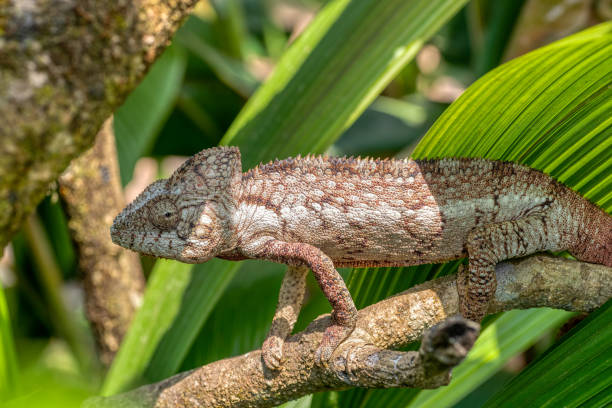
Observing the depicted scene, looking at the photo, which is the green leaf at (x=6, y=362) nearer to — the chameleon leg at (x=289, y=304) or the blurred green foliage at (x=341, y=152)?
the blurred green foliage at (x=341, y=152)

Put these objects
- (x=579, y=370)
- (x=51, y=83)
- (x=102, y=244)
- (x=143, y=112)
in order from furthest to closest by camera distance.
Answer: (x=143, y=112) < (x=102, y=244) < (x=579, y=370) < (x=51, y=83)

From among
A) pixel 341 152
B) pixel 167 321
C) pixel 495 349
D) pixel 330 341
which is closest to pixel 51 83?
pixel 330 341

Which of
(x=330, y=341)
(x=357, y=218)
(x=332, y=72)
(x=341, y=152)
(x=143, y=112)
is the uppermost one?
(x=341, y=152)

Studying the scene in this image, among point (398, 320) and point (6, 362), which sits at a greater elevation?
point (398, 320)

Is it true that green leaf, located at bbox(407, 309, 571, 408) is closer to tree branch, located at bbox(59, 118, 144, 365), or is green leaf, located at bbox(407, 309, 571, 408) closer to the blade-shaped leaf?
the blade-shaped leaf

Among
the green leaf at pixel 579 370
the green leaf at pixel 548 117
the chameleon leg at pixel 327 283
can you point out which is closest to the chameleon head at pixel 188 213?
the chameleon leg at pixel 327 283

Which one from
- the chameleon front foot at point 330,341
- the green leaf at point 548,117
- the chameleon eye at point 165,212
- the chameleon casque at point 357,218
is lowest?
the chameleon front foot at point 330,341

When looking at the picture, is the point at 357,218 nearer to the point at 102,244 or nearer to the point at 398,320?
the point at 398,320
